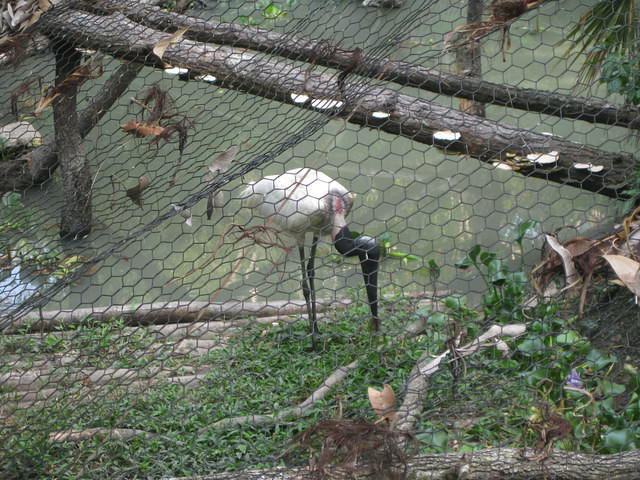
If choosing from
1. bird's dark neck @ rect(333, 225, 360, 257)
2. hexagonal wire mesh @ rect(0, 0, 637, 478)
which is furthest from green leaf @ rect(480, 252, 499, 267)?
bird's dark neck @ rect(333, 225, 360, 257)

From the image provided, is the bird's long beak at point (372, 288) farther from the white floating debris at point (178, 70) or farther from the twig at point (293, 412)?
the white floating debris at point (178, 70)

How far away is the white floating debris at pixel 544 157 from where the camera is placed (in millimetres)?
2256

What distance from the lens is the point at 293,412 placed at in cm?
224

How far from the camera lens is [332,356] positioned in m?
2.61

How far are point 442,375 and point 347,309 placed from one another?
0.92m

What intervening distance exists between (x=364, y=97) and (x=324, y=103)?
4.2 inches

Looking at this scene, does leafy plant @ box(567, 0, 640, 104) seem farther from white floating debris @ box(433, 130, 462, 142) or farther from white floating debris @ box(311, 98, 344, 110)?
white floating debris @ box(311, 98, 344, 110)

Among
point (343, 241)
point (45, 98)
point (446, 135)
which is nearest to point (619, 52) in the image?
point (446, 135)

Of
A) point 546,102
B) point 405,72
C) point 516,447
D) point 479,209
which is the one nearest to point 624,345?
point 516,447

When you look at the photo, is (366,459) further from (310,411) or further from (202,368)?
(202,368)

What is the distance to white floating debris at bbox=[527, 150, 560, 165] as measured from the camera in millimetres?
2256

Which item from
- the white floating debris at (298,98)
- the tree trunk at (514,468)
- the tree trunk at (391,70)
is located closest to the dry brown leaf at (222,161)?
the white floating debris at (298,98)

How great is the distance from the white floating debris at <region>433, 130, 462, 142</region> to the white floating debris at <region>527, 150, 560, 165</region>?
0.23m

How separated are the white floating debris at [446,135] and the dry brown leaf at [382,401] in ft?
2.85
